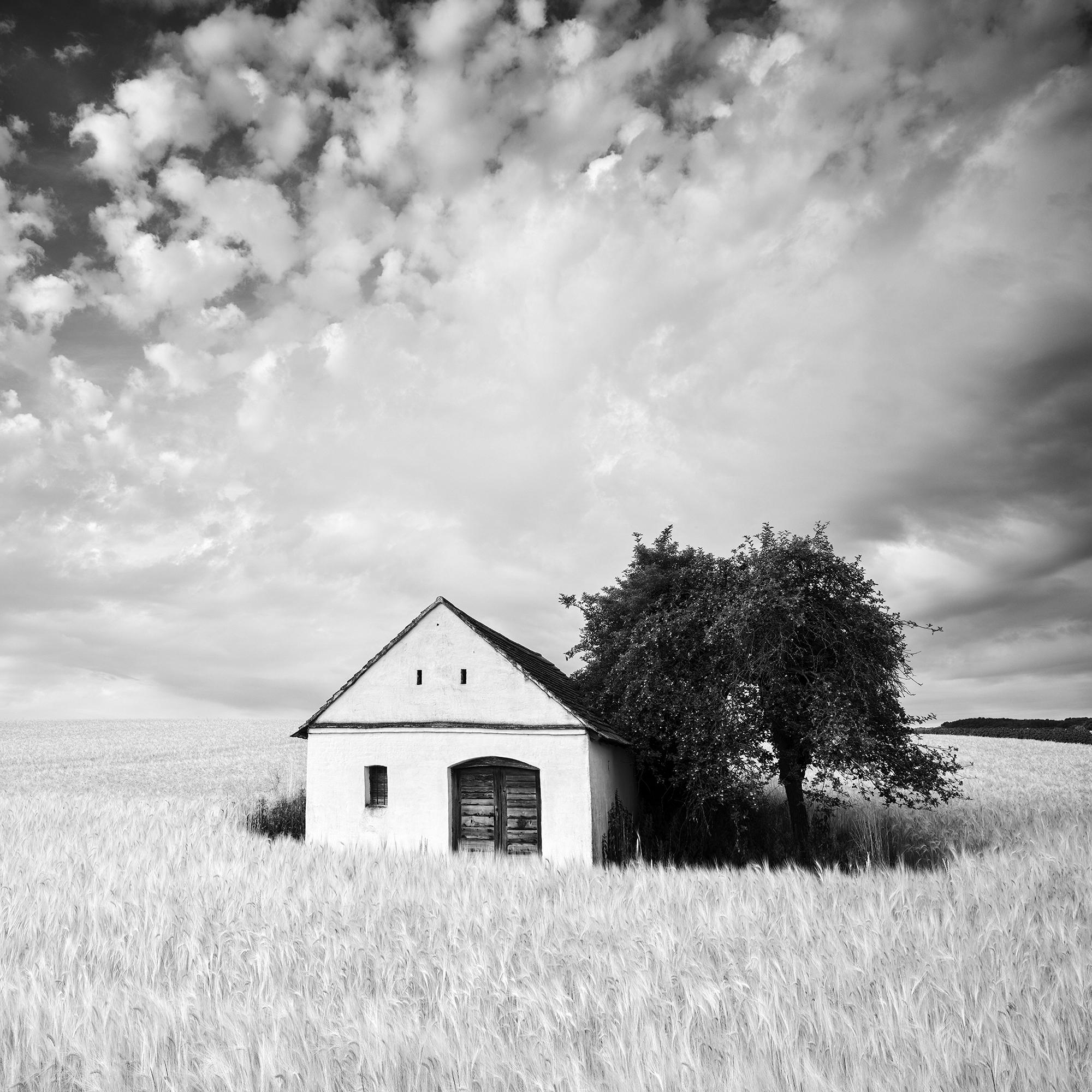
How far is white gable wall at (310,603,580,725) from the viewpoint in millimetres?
17859

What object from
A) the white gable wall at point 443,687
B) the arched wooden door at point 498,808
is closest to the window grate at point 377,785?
the white gable wall at point 443,687

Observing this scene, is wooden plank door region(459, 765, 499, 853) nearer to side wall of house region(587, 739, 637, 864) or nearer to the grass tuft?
side wall of house region(587, 739, 637, 864)

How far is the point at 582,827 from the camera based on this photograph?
54.9 ft

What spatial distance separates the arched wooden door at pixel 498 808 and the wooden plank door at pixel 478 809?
0.5 inches

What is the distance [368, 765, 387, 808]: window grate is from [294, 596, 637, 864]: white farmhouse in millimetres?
29

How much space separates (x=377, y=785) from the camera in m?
18.6

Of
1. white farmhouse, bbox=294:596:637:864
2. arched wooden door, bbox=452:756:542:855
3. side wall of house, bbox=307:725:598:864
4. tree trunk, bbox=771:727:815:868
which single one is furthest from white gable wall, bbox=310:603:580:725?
tree trunk, bbox=771:727:815:868

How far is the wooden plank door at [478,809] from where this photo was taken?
1758cm

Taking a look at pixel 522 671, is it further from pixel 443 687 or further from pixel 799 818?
pixel 799 818

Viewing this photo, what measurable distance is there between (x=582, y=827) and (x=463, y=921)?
7214 mm

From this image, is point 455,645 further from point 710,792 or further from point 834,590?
point 834,590

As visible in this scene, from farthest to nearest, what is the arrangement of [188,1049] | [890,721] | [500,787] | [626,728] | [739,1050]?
1. [626,728]
2. [500,787]
3. [890,721]
4. [188,1049]
5. [739,1050]

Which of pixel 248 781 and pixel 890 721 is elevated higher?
pixel 890 721

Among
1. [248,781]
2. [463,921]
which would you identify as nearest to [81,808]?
[248,781]
